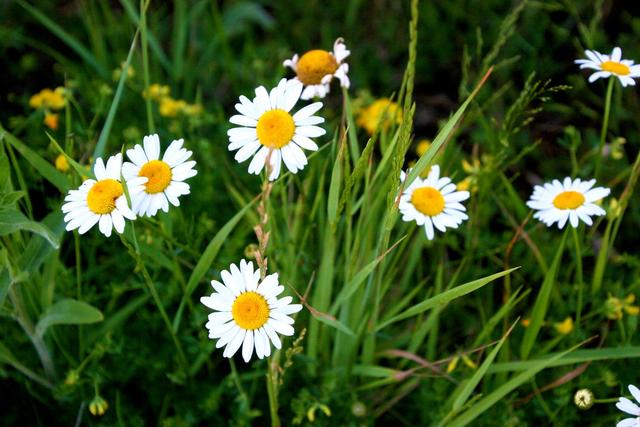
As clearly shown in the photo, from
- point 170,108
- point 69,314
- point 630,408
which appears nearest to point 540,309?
point 630,408

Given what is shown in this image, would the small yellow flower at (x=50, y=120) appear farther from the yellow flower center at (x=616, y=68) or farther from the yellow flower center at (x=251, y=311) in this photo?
the yellow flower center at (x=616, y=68)

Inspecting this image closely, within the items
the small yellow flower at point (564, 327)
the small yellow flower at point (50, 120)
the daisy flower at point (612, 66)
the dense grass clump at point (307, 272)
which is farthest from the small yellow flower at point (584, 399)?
the small yellow flower at point (50, 120)

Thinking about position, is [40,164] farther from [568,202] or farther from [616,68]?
[616,68]

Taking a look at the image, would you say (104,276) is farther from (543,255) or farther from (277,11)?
(277,11)

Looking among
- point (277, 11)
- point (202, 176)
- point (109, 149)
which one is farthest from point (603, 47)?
point (109, 149)

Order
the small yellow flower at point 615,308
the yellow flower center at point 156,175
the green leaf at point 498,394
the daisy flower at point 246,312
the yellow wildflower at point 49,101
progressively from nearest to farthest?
the daisy flower at point 246,312
the yellow flower center at point 156,175
the green leaf at point 498,394
the small yellow flower at point 615,308
the yellow wildflower at point 49,101

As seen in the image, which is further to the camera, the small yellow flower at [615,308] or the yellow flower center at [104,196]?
the small yellow flower at [615,308]

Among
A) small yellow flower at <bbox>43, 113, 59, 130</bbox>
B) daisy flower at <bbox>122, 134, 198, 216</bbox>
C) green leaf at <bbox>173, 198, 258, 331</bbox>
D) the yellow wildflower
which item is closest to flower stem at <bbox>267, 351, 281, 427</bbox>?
green leaf at <bbox>173, 198, 258, 331</bbox>

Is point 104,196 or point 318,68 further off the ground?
point 318,68
